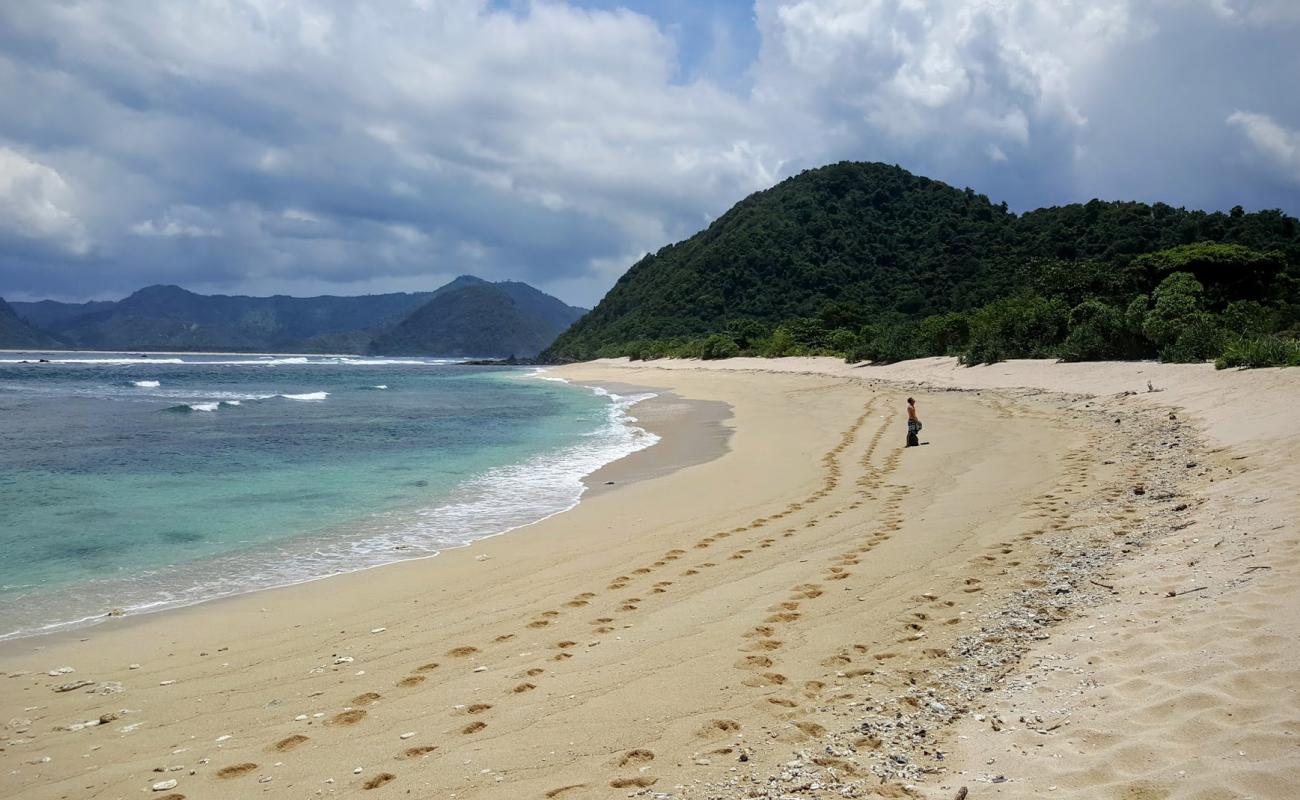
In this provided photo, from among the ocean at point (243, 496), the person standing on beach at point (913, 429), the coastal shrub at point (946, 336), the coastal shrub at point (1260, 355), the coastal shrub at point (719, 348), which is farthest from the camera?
the coastal shrub at point (719, 348)

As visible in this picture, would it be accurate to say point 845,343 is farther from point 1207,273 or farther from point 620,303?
point 620,303

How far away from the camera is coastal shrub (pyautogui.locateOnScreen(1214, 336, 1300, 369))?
16484mm

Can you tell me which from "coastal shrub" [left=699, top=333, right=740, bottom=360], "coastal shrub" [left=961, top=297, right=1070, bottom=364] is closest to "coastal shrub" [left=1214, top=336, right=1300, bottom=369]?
"coastal shrub" [left=961, top=297, right=1070, bottom=364]

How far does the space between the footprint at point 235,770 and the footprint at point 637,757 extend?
2.08m

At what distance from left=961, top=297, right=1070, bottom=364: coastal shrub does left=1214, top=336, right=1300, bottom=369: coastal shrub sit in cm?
1194

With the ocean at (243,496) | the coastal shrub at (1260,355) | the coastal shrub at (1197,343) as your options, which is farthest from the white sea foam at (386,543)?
the coastal shrub at (1197,343)

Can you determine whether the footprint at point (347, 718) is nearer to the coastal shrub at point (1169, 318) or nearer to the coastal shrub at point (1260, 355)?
the coastal shrub at point (1260, 355)

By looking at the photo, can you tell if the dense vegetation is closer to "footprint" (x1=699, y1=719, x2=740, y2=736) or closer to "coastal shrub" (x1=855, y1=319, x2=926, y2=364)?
"coastal shrub" (x1=855, y1=319, x2=926, y2=364)

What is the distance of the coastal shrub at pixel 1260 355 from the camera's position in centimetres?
1648

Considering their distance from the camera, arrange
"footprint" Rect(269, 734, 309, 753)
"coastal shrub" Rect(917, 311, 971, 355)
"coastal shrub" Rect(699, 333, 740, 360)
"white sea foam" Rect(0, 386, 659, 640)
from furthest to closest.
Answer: "coastal shrub" Rect(699, 333, 740, 360) → "coastal shrub" Rect(917, 311, 971, 355) → "white sea foam" Rect(0, 386, 659, 640) → "footprint" Rect(269, 734, 309, 753)

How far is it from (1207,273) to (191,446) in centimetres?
4816

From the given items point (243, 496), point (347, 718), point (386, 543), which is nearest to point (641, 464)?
point (386, 543)

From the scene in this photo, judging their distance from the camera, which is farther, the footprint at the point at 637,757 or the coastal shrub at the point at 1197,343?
the coastal shrub at the point at 1197,343

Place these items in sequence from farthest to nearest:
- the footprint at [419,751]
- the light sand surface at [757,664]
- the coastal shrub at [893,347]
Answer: the coastal shrub at [893,347], the footprint at [419,751], the light sand surface at [757,664]
